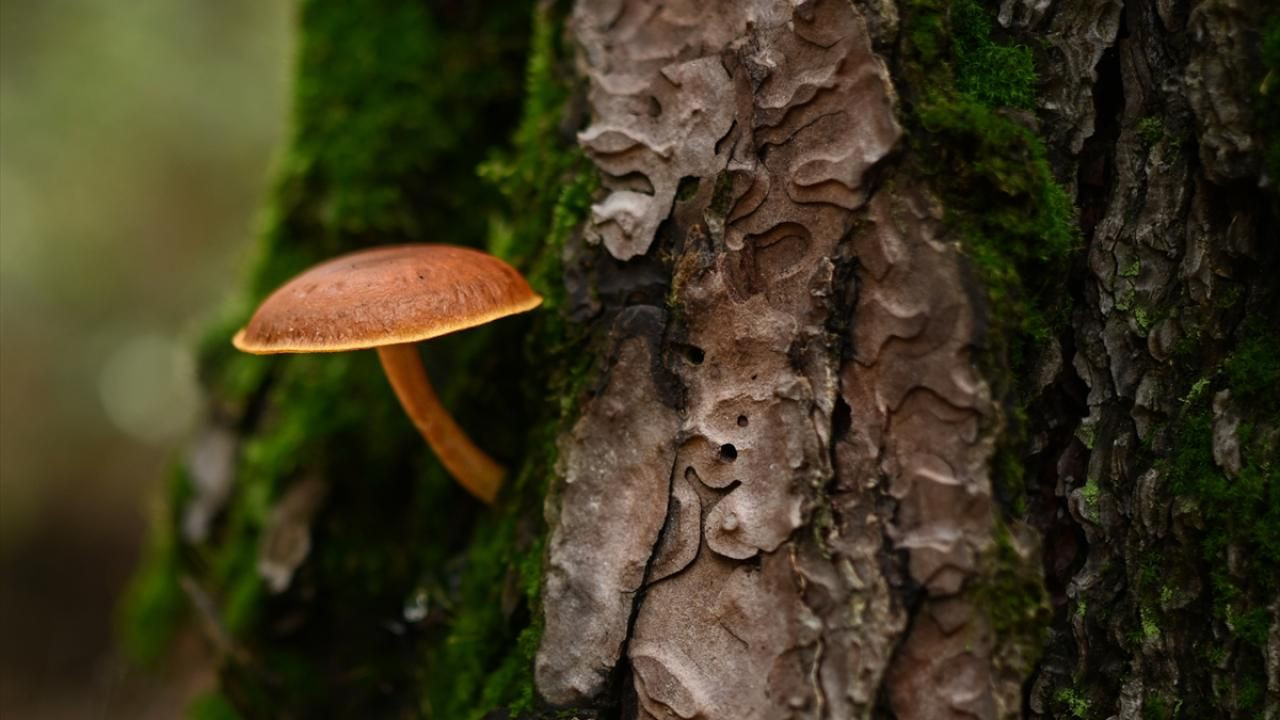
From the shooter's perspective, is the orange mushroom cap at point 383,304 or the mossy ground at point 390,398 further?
the mossy ground at point 390,398

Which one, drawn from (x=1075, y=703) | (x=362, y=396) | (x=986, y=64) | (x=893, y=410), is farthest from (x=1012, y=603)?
(x=362, y=396)

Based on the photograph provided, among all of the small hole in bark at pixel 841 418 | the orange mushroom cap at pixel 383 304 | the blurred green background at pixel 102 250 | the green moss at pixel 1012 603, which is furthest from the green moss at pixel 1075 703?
the blurred green background at pixel 102 250

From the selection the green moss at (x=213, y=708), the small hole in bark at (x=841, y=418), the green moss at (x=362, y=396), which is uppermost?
the small hole in bark at (x=841, y=418)

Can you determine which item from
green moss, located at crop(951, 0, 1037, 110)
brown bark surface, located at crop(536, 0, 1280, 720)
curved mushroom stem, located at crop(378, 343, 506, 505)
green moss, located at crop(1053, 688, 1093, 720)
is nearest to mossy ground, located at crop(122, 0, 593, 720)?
curved mushroom stem, located at crop(378, 343, 506, 505)

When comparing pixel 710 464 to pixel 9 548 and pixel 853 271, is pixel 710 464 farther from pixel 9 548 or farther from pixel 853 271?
pixel 9 548

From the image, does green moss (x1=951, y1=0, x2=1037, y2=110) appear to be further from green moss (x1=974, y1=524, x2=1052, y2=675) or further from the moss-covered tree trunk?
green moss (x1=974, y1=524, x2=1052, y2=675)

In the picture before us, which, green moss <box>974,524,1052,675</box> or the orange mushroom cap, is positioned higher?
the orange mushroom cap

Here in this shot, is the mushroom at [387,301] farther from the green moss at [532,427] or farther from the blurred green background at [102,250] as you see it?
the blurred green background at [102,250]
